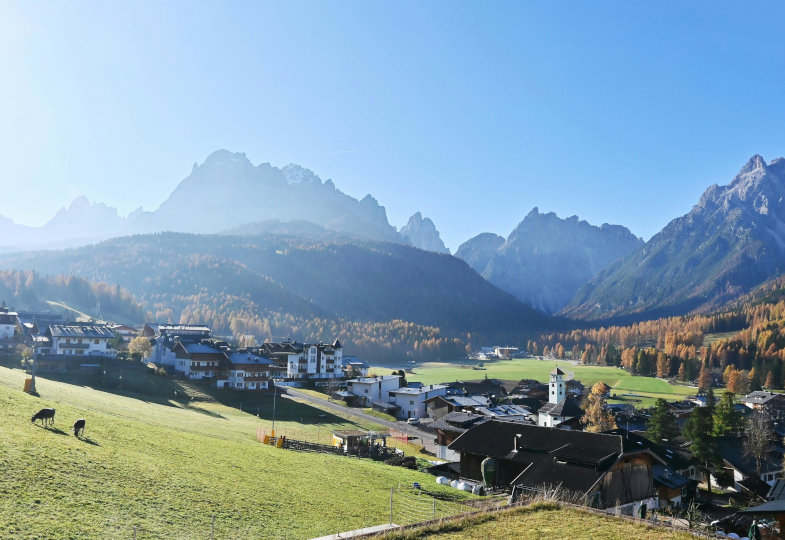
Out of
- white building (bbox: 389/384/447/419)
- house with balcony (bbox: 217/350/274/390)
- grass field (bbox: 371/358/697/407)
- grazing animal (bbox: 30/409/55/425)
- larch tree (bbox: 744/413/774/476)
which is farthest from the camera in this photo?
grass field (bbox: 371/358/697/407)

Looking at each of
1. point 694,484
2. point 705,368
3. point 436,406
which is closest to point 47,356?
point 436,406

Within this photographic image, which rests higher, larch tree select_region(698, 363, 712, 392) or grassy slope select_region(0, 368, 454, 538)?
grassy slope select_region(0, 368, 454, 538)

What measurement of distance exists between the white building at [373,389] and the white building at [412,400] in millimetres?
2299

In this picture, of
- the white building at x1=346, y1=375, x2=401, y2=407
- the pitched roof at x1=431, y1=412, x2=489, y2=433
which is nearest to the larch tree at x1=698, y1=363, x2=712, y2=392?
the white building at x1=346, y1=375, x2=401, y2=407

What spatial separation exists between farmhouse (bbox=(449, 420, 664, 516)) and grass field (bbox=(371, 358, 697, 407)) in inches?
2936

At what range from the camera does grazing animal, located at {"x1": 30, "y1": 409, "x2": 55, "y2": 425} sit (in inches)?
1225

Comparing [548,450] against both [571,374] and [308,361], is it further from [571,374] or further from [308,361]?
[571,374]

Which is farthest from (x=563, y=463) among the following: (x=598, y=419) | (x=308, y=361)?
(x=308, y=361)

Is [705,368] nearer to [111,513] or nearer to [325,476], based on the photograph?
[325,476]

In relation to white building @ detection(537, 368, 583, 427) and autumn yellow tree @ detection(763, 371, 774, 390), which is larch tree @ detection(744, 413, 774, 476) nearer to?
white building @ detection(537, 368, 583, 427)

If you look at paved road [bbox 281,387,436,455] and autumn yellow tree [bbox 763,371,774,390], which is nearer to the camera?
paved road [bbox 281,387,436,455]

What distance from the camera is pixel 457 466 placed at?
4922 cm

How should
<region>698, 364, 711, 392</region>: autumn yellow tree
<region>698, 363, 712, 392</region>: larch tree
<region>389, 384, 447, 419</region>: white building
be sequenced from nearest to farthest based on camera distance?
1. <region>389, 384, 447, 419</region>: white building
2. <region>698, 363, 712, 392</region>: larch tree
3. <region>698, 364, 711, 392</region>: autumn yellow tree

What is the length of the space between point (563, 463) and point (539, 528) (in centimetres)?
1961
